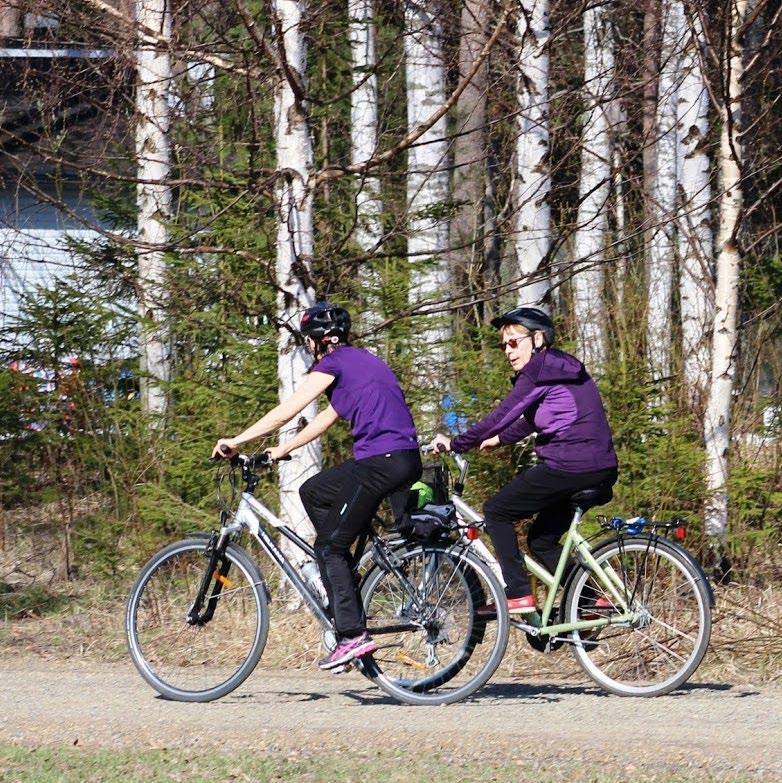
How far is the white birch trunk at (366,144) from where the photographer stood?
10.6 metres

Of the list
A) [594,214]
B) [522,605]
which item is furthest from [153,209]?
[522,605]

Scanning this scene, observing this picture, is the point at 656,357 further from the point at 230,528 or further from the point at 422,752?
the point at 422,752

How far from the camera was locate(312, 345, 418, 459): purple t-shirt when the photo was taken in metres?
7.46

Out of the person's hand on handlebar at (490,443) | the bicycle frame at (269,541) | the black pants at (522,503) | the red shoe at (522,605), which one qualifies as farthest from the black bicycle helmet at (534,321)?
the bicycle frame at (269,541)

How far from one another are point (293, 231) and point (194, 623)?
9.32 ft

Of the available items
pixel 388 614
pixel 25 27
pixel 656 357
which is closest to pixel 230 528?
pixel 388 614

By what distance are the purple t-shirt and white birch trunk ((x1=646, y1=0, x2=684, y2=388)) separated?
116 inches

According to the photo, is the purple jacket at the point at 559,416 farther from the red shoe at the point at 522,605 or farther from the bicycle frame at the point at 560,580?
the red shoe at the point at 522,605

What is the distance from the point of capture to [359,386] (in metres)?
7.48

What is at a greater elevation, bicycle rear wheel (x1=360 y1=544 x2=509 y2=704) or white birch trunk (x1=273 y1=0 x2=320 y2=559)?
white birch trunk (x1=273 y1=0 x2=320 y2=559)

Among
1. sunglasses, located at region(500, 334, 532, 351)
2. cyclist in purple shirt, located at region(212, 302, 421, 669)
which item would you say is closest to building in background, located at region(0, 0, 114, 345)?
cyclist in purple shirt, located at region(212, 302, 421, 669)

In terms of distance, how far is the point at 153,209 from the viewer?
12.6 m

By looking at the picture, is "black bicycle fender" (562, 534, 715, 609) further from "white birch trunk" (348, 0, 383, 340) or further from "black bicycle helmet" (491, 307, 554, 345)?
"white birch trunk" (348, 0, 383, 340)

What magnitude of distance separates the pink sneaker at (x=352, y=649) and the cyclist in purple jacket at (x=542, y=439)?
2.04 feet
